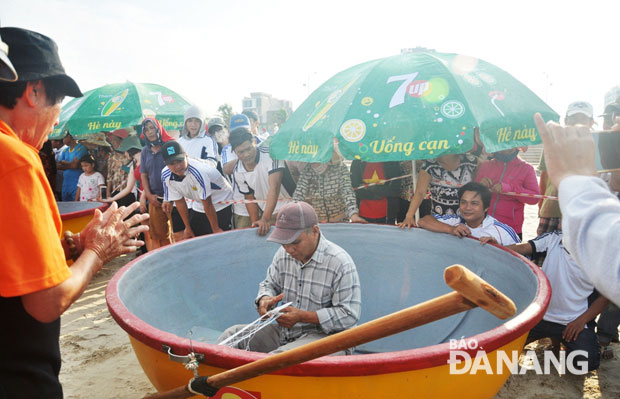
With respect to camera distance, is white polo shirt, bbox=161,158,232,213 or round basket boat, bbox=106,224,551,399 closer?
round basket boat, bbox=106,224,551,399

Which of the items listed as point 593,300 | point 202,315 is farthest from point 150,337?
point 593,300

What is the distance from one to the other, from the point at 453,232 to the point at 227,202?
2.62 m

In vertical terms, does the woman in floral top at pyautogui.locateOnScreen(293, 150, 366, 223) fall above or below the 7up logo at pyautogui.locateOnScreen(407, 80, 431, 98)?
below

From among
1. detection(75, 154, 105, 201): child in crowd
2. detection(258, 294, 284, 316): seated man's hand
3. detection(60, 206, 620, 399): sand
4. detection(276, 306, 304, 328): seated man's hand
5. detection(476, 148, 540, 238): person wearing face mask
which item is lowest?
detection(60, 206, 620, 399): sand

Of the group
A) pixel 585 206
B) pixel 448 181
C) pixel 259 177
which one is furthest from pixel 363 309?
pixel 585 206

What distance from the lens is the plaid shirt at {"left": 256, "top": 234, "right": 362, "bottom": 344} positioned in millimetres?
2359

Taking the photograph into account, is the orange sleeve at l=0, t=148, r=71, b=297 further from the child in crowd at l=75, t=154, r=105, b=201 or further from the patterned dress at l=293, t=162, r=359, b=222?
the child in crowd at l=75, t=154, r=105, b=201

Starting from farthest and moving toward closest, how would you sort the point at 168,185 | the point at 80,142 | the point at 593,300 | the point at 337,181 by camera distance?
the point at 80,142 < the point at 168,185 < the point at 337,181 < the point at 593,300

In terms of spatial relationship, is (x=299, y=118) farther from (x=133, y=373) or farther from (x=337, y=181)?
(x=133, y=373)

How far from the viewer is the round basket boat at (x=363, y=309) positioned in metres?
1.59

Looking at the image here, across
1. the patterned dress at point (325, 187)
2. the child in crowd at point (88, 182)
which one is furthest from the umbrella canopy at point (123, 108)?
the patterned dress at point (325, 187)

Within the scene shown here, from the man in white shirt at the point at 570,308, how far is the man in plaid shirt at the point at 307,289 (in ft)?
5.42

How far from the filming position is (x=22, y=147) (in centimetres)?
117

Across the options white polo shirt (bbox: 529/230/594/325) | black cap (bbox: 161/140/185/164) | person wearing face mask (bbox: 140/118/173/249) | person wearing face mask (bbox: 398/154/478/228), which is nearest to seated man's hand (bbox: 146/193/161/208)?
person wearing face mask (bbox: 140/118/173/249)
